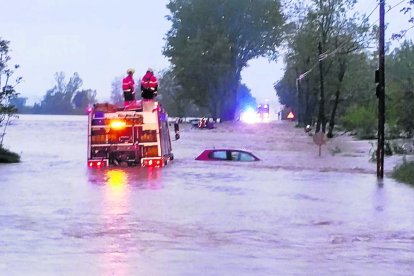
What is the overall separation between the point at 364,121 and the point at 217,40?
3261 centimetres

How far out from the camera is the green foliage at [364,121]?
2558 inches

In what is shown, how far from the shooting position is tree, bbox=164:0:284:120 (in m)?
96.0

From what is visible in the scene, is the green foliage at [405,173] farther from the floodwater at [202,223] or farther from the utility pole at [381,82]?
the utility pole at [381,82]

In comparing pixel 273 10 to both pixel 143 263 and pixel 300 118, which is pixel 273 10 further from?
pixel 143 263

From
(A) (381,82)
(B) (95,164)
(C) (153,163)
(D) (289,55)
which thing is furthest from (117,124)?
(D) (289,55)

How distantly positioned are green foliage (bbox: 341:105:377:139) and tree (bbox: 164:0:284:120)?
A: 2893 cm

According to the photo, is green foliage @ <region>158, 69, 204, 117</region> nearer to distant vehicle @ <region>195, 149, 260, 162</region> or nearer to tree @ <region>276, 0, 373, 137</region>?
tree @ <region>276, 0, 373, 137</region>

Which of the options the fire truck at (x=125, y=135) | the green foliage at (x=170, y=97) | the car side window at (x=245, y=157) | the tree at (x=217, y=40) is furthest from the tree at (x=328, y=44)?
the green foliage at (x=170, y=97)

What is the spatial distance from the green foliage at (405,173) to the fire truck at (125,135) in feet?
25.4

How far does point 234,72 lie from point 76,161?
212ft

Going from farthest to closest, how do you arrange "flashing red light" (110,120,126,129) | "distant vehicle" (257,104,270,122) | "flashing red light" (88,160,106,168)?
"distant vehicle" (257,104,270,122) < "flashing red light" (88,160,106,168) < "flashing red light" (110,120,126,129)

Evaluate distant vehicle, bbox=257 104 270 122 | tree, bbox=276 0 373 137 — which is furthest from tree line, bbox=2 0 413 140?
distant vehicle, bbox=257 104 270 122

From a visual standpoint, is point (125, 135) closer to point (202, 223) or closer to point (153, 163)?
point (153, 163)

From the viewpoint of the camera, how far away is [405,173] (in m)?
26.2
